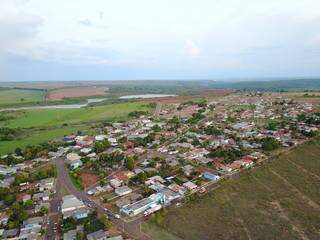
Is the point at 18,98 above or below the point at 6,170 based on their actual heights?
below

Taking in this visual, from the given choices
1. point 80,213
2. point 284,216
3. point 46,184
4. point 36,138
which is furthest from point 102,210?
point 36,138

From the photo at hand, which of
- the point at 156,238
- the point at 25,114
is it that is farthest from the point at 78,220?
the point at 25,114

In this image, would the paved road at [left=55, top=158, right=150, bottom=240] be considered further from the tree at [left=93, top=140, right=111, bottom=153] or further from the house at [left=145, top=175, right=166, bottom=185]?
the tree at [left=93, top=140, right=111, bottom=153]

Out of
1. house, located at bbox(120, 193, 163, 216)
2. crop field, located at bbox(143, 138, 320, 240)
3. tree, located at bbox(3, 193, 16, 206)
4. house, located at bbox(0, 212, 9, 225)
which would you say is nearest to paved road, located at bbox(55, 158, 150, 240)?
crop field, located at bbox(143, 138, 320, 240)

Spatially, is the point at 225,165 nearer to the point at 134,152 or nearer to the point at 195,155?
the point at 195,155

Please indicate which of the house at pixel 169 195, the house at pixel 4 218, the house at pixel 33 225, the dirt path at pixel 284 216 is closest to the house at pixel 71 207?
the house at pixel 33 225

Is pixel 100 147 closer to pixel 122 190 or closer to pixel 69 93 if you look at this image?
pixel 122 190
